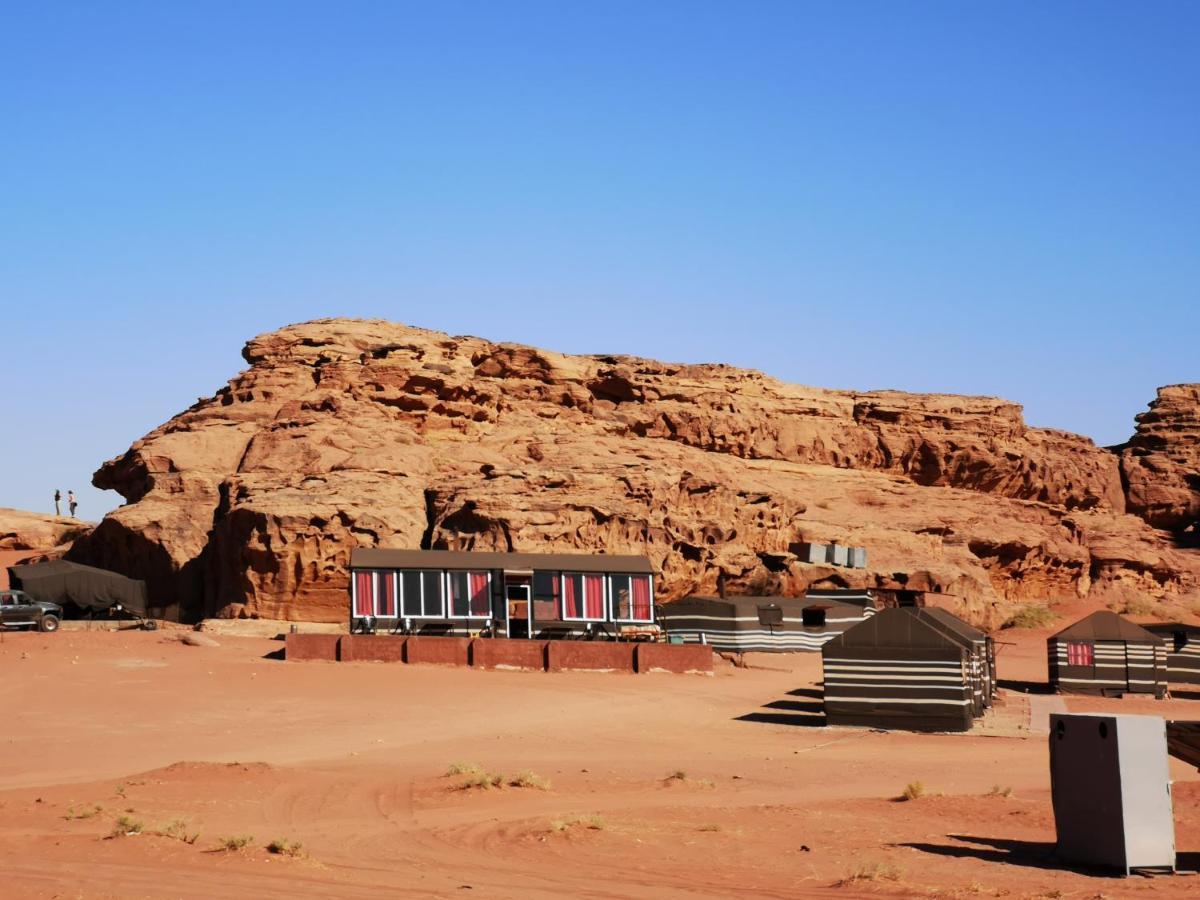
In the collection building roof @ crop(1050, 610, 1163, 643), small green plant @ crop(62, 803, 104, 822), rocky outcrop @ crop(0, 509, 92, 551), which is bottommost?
small green plant @ crop(62, 803, 104, 822)

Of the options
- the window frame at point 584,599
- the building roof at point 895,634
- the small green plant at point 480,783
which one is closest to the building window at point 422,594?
the window frame at point 584,599

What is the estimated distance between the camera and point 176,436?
177ft

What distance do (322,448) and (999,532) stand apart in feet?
111

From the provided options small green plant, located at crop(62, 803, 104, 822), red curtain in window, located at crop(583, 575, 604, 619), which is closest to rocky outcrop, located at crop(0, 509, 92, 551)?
red curtain in window, located at crop(583, 575, 604, 619)

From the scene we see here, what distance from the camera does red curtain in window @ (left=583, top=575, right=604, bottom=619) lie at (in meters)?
42.0

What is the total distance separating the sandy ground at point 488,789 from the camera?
12695 mm

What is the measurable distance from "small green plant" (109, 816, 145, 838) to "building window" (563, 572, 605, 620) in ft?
89.7

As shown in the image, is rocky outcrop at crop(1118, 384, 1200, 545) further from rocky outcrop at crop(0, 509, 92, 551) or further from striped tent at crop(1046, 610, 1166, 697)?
rocky outcrop at crop(0, 509, 92, 551)

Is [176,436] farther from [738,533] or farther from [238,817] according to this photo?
[238,817]

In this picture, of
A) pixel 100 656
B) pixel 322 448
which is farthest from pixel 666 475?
pixel 100 656

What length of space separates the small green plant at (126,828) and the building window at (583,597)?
27.4 meters

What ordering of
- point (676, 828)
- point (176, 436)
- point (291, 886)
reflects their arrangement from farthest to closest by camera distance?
point (176, 436)
point (676, 828)
point (291, 886)

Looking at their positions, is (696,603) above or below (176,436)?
below

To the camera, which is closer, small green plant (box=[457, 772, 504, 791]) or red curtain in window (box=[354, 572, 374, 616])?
small green plant (box=[457, 772, 504, 791])
